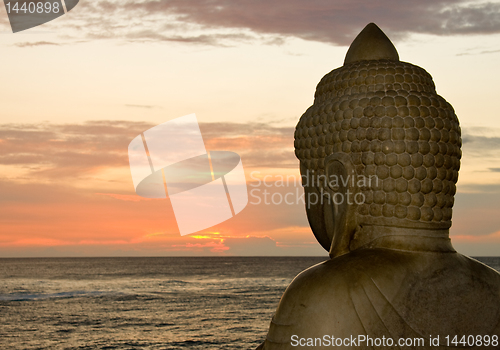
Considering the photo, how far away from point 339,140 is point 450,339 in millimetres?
1294

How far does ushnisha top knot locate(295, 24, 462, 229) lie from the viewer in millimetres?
2936

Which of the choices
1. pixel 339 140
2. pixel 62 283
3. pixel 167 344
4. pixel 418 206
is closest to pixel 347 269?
pixel 418 206

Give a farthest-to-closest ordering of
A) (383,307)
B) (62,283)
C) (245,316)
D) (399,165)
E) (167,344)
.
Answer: (62,283), (245,316), (167,344), (399,165), (383,307)

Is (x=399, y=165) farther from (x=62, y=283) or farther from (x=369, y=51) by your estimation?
(x=62, y=283)

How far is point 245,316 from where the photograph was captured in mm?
35594

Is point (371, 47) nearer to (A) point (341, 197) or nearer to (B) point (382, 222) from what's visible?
(A) point (341, 197)

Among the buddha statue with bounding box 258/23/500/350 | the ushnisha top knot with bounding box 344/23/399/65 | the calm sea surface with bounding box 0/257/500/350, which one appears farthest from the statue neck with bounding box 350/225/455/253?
the calm sea surface with bounding box 0/257/500/350

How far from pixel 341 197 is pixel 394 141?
0.46 metres

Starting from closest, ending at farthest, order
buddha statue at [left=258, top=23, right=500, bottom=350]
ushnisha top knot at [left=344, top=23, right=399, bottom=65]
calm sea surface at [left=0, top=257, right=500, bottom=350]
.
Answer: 1. buddha statue at [left=258, top=23, right=500, bottom=350]
2. ushnisha top knot at [left=344, top=23, right=399, bottom=65]
3. calm sea surface at [left=0, top=257, right=500, bottom=350]

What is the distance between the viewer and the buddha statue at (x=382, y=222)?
2.65 m

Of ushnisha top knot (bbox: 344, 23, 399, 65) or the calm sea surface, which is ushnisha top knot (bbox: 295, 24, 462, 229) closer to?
ushnisha top knot (bbox: 344, 23, 399, 65)

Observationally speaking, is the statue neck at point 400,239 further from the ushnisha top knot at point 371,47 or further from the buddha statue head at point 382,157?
the ushnisha top knot at point 371,47

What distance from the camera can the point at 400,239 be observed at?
291 cm

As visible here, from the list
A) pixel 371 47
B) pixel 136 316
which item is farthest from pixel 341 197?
pixel 136 316
